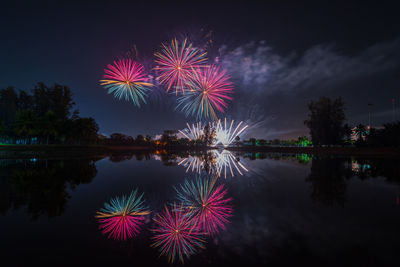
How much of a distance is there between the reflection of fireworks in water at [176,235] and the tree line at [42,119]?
55.4 metres

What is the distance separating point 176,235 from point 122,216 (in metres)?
1.99

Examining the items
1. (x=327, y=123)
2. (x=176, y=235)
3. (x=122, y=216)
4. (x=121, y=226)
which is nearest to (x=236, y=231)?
(x=176, y=235)

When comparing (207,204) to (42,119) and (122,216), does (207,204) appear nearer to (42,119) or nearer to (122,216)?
(122,216)

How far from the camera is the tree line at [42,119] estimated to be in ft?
155

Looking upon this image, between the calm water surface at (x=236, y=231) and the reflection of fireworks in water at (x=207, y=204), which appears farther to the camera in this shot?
the reflection of fireworks in water at (x=207, y=204)

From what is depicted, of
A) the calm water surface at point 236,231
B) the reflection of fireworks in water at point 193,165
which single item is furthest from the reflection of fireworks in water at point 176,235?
the reflection of fireworks in water at point 193,165

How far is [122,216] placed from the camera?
5500 millimetres

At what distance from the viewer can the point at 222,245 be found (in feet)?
13.0

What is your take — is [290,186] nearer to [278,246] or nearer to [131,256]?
[278,246]

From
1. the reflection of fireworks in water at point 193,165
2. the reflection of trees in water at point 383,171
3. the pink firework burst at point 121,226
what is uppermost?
the reflection of trees in water at point 383,171

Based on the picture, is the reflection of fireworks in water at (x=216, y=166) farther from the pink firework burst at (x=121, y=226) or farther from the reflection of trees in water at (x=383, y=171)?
the reflection of trees in water at (x=383, y=171)

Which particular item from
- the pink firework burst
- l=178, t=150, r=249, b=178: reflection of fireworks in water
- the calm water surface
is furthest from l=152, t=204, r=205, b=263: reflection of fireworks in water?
l=178, t=150, r=249, b=178: reflection of fireworks in water

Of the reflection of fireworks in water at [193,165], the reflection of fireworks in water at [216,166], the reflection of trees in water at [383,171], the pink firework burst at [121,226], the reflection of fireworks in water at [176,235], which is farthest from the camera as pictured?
the reflection of fireworks in water at [193,165]

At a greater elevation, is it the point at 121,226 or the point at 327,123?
the point at 327,123
